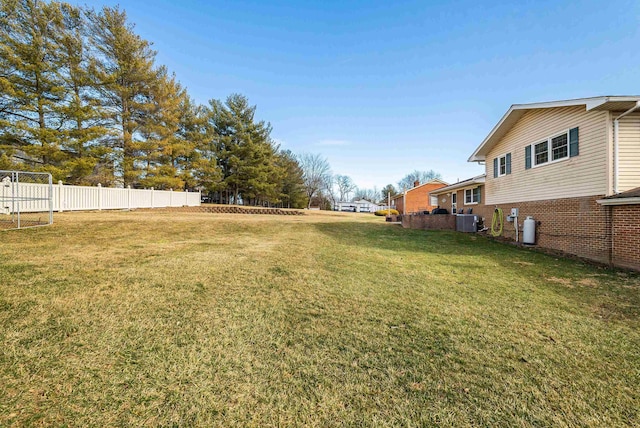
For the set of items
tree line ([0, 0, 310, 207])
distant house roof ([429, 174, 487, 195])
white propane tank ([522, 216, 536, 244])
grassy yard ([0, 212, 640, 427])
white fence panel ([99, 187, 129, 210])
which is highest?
tree line ([0, 0, 310, 207])

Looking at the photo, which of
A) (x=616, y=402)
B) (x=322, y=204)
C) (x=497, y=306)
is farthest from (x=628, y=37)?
(x=322, y=204)

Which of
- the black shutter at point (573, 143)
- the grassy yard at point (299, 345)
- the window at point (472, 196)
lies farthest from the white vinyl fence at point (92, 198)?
the window at point (472, 196)

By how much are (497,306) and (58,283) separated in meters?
6.32

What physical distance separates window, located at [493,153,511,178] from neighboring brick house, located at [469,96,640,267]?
6cm

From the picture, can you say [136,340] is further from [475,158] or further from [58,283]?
[475,158]

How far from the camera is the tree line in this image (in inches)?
551

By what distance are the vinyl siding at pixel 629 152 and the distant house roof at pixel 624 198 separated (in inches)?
10.5

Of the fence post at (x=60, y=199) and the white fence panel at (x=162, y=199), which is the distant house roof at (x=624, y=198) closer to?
the fence post at (x=60, y=199)

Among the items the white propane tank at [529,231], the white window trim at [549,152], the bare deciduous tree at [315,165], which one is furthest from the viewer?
the bare deciduous tree at [315,165]

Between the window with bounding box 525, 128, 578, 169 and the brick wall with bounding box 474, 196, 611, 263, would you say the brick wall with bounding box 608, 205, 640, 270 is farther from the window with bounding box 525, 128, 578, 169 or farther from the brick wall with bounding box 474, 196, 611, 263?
the window with bounding box 525, 128, 578, 169

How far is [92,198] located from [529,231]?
745 inches

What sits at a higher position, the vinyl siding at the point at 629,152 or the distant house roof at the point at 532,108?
the distant house roof at the point at 532,108

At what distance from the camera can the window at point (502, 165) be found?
1159cm

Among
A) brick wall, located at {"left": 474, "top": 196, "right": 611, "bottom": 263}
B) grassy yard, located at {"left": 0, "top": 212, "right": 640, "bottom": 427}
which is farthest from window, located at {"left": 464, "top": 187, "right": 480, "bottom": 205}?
grassy yard, located at {"left": 0, "top": 212, "right": 640, "bottom": 427}
